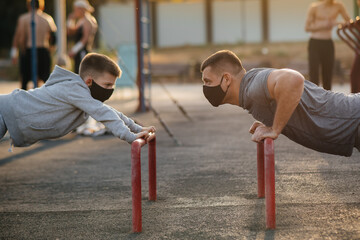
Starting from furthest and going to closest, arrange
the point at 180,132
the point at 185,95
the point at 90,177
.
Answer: the point at 185,95 → the point at 180,132 → the point at 90,177

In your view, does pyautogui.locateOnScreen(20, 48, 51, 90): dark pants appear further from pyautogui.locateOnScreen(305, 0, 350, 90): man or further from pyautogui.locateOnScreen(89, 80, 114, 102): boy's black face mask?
pyautogui.locateOnScreen(89, 80, 114, 102): boy's black face mask

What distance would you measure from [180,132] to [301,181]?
13.2 feet

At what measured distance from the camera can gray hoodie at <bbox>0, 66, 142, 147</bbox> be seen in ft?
15.0

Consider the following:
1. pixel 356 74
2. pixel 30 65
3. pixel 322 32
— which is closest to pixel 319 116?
pixel 356 74

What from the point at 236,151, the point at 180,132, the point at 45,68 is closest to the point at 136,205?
the point at 236,151

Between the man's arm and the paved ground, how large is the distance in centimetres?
75

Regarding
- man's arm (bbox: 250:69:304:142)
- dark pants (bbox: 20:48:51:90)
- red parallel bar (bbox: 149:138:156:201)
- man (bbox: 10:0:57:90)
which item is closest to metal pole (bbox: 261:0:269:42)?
man (bbox: 10:0:57:90)

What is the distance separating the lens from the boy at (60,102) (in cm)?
456

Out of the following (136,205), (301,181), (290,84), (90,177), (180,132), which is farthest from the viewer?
(180,132)

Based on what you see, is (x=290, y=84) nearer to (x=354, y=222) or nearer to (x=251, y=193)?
(x=354, y=222)

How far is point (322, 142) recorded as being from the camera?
431 centimetres

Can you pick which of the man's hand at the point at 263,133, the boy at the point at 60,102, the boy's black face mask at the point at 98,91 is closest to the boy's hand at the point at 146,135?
the boy at the point at 60,102

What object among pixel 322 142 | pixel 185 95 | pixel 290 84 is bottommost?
pixel 185 95

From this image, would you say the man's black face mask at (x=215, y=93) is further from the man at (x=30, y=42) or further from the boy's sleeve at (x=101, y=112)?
the man at (x=30, y=42)
